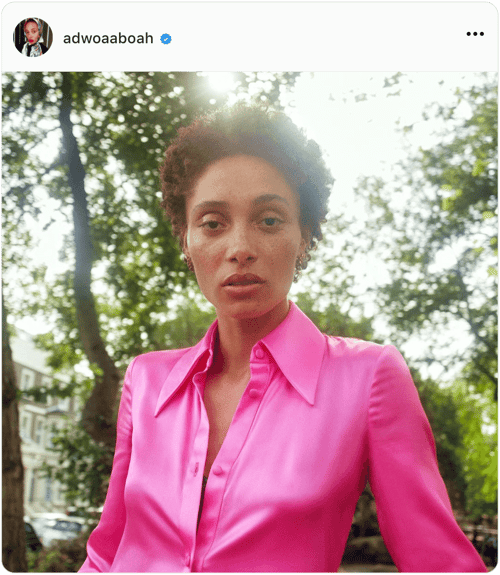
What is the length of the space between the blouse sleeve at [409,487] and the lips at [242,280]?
38 centimetres

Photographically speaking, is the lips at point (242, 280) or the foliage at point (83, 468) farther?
the foliage at point (83, 468)

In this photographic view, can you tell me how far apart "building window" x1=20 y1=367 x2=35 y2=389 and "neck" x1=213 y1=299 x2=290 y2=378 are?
368 centimetres

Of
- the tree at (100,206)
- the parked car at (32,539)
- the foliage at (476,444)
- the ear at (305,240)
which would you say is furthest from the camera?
the foliage at (476,444)

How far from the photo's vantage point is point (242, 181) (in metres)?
1.48

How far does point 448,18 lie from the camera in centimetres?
178

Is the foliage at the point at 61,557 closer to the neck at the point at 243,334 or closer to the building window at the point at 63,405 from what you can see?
the building window at the point at 63,405

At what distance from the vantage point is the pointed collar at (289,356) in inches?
56.4

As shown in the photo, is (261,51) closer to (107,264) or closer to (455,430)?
(107,264)

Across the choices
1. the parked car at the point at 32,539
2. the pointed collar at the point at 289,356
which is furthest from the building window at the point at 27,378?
the pointed collar at the point at 289,356

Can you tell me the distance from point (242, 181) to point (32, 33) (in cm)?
95

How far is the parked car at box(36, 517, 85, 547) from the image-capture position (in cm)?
527

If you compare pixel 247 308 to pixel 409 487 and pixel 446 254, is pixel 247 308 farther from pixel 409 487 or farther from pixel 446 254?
pixel 446 254

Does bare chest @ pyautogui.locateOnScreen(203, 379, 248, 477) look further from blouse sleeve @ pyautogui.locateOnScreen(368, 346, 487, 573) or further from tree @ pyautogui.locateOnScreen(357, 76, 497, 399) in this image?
tree @ pyautogui.locateOnScreen(357, 76, 497, 399)

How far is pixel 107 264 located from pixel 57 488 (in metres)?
2.40
